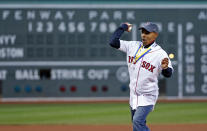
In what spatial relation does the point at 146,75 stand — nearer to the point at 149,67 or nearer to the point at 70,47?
the point at 149,67

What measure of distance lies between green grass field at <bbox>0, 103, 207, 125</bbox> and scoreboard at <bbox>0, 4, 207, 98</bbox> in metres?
2.08

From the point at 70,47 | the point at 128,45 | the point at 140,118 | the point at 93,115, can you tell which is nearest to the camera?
the point at 140,118

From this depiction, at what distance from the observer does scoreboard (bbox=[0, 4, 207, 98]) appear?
15.7m

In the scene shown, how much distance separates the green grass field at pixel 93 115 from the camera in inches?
419

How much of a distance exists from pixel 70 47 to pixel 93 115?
14.1 feet

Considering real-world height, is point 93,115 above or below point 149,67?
below

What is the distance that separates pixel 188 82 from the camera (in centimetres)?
1633

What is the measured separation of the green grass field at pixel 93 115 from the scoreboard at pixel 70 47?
2080mm

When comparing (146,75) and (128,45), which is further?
(128,45)

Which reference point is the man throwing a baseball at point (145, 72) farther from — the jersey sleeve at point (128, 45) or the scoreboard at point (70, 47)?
the scoreboard at point (70, 47)

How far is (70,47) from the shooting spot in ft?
51.8

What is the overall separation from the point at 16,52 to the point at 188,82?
235 inches

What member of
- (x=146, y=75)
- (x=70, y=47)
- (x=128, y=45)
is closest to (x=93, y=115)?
(x=70, y=47)

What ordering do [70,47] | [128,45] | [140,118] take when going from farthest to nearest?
[70,47] → [128,45] → [140,118]
